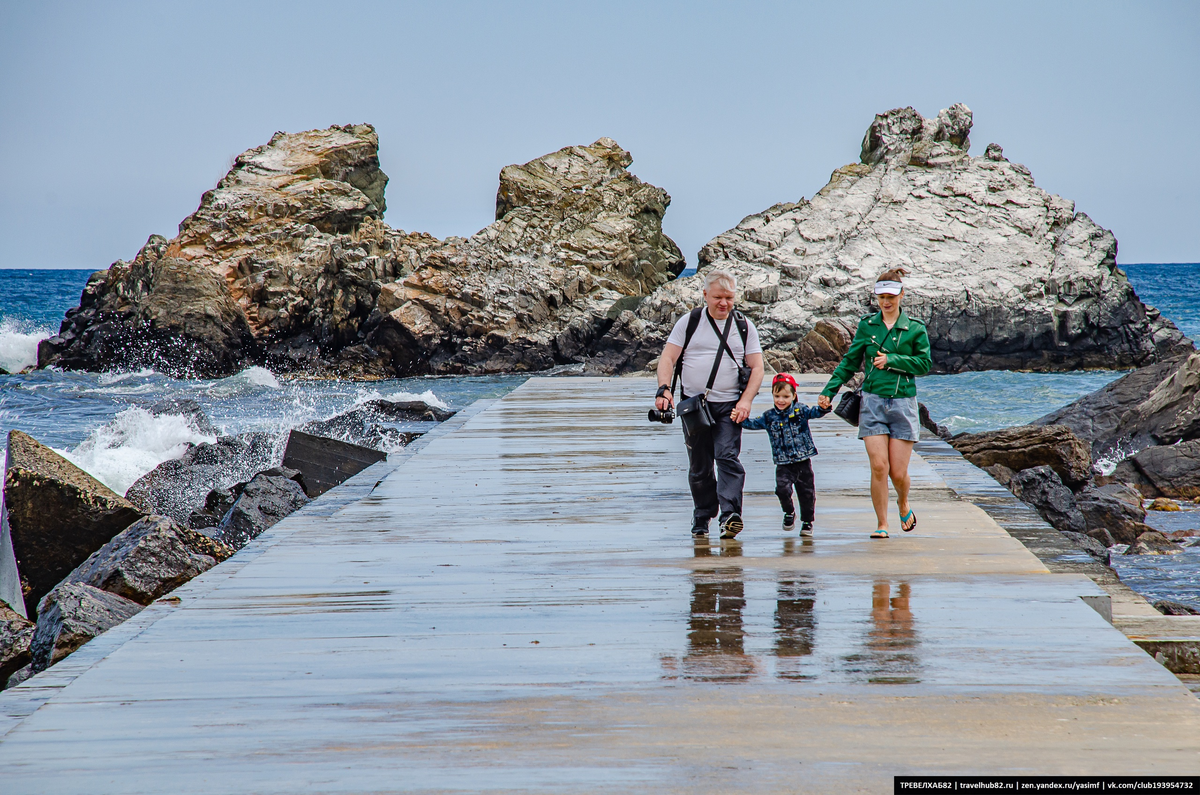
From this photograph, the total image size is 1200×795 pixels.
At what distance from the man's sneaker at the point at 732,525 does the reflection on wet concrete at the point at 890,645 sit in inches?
49.3

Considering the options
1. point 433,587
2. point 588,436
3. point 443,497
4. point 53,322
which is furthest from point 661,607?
point 53,322

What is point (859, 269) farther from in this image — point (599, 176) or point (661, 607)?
point (661, 607)

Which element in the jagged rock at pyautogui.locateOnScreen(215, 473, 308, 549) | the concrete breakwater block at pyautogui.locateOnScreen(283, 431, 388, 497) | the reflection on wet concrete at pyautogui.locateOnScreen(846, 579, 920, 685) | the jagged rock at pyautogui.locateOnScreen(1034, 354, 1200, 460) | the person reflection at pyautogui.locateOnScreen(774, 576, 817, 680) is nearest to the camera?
the reflection on wet concrete at pyautogui.locateOnScreen(846, 579, 920, 685)

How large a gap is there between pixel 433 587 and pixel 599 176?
5647 centimetres

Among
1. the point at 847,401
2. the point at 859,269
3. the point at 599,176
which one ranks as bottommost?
the point at 847,401

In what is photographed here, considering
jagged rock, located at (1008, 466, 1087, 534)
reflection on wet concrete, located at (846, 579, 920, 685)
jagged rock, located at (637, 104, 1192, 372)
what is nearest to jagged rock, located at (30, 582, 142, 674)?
reflection on wet concrete, located at (846, 579, 920, 685)

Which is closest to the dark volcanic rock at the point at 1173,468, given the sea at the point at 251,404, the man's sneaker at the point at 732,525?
the sea at the point at 251,404

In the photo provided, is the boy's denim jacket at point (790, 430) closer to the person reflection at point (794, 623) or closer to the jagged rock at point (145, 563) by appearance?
the person reflection at point (794, 623)

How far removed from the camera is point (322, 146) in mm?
61781

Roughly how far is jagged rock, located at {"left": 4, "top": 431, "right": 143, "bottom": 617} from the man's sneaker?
4.59 meters

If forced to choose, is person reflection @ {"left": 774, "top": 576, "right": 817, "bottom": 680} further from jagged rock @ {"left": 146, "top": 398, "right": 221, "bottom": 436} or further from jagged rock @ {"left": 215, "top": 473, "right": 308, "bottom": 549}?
jagged rock @ {"left": 146, "top": 398, "right": 221, "bottom": 436}

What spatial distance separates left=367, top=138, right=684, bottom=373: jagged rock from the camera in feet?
141

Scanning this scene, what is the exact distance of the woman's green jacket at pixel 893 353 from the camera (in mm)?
5785

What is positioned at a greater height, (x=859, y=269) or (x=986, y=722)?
(x=859, y=269)
